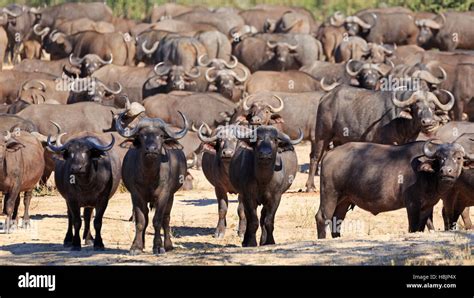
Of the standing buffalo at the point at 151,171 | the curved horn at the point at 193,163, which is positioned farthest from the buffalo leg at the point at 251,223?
the curved horn at the point at 193,163

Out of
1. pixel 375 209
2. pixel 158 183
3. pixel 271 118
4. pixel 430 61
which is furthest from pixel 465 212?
pixel 430 61

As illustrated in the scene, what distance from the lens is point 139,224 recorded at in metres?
15.2

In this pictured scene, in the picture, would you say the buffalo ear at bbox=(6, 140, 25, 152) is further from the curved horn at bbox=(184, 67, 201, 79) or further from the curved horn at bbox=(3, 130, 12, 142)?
the curved horn at bbox=(184, 67, 201, 79)

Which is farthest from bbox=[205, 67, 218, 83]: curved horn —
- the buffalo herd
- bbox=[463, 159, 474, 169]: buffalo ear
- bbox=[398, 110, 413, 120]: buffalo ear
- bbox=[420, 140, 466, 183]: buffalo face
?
bbox=[420, 140, 466, 183]: buffalo face

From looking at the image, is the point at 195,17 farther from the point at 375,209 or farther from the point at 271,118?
the point at 375,209

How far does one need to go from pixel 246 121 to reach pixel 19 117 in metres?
3.77

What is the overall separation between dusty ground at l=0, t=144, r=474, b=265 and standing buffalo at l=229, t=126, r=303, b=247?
1.42 feet

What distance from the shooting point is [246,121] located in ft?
68.2

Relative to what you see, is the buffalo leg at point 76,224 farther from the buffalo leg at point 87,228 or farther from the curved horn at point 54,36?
the curved horn at point 54,36

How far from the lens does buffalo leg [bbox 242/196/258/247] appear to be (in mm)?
15964

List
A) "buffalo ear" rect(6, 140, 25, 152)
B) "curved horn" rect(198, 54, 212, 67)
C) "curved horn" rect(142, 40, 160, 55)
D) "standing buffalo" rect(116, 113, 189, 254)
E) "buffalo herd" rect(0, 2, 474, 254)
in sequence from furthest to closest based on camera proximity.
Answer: "curved horn" rect(142, 40, 160, 55)
"curved horn" rect(198, 54, 212, 67)
"buffalo ear" rect(6, 140, 25, 152)
"buffalo herd" rect(0, 2, 474, 254)
"standing buffalo" rect(116, 113, 189, 254)

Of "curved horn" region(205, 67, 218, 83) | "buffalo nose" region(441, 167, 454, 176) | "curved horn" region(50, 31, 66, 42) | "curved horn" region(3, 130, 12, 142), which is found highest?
"curved horn" region(50, 31, 66, 42)

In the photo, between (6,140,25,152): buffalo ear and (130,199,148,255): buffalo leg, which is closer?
(130,199,148,255): buffalo leg

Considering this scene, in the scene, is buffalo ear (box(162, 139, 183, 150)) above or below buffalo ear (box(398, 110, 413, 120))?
below
